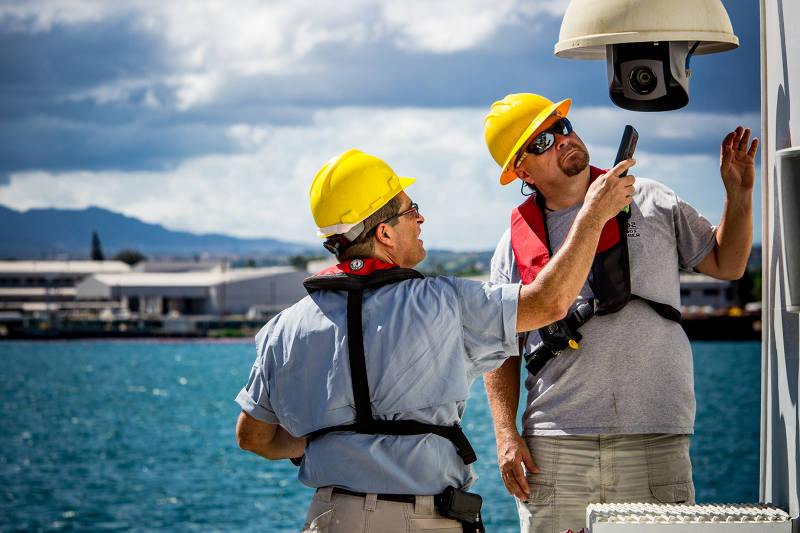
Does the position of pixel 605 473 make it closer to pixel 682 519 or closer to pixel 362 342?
pixel 682 519

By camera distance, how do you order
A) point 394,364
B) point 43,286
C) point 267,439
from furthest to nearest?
1. point 43,286
2. point 267,439
3. point 394,364

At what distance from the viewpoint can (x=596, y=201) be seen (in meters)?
2.40

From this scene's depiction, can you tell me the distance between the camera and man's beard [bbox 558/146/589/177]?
3.16 meters

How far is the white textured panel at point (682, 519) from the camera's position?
2.26m

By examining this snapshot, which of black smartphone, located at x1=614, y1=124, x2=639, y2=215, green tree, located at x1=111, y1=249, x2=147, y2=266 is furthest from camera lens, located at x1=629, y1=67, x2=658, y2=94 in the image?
green tree, located at x1=111, y1=249, x2=147, y2=266

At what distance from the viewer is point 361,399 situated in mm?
2436

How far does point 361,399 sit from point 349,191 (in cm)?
55

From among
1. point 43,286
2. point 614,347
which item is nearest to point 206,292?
point 43,286

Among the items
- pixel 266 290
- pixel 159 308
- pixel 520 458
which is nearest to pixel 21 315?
pixel 159 308

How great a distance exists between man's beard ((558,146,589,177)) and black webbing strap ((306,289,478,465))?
1.02m

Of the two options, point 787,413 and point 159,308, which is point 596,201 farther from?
point 159,308

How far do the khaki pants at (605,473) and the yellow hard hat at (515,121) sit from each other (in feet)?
3.08

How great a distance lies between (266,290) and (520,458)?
361 ft

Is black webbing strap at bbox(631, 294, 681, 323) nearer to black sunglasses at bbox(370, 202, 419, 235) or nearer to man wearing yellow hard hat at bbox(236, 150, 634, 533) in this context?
man wearing yellow hard hat at bbox(236, 150, 634, 533)
